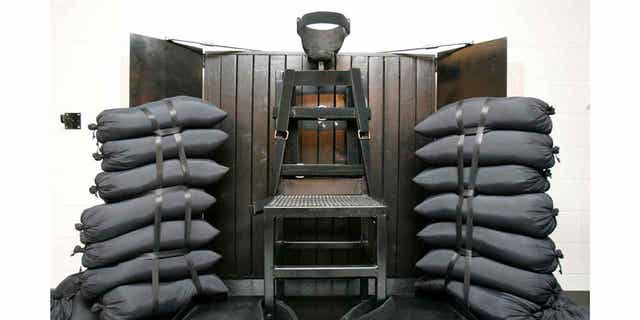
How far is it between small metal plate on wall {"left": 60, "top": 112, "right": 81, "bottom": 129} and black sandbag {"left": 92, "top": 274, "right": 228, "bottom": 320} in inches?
39.3

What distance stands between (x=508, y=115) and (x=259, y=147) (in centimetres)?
123

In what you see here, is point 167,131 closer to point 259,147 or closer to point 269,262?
point 259,147

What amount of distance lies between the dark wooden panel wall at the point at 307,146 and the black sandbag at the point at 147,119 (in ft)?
0.89

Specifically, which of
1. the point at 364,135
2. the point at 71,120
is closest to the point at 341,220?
the point at 364,135

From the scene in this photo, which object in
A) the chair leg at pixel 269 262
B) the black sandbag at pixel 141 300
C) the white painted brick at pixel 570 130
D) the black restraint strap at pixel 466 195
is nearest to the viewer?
the chair leg at pixel 269 262

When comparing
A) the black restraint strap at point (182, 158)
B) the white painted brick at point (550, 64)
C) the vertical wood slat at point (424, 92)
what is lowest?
the black restraint strap at point (182, 158)

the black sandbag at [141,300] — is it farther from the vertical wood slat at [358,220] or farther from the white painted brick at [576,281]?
the white painted brick at [576,281]

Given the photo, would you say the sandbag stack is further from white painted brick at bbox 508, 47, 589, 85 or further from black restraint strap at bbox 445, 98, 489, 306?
white painted brick at bbox 508, 47, 589, 85

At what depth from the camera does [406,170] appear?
1763 millimetres

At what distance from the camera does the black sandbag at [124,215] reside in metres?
1.29

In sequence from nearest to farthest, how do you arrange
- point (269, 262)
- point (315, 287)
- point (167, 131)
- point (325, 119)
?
1. point (269, 262)
2. point (167, 131)
3. point (325, 119)
4. point (315, 287)

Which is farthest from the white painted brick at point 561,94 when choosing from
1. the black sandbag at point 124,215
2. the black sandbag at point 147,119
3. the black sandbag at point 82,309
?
the black sandbag at point 82,309

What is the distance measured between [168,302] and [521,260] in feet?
4.91

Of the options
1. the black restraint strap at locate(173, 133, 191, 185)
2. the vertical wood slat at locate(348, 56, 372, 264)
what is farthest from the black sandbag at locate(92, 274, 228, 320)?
the vertical wood slat at locate(348, 56, 372, 264)
